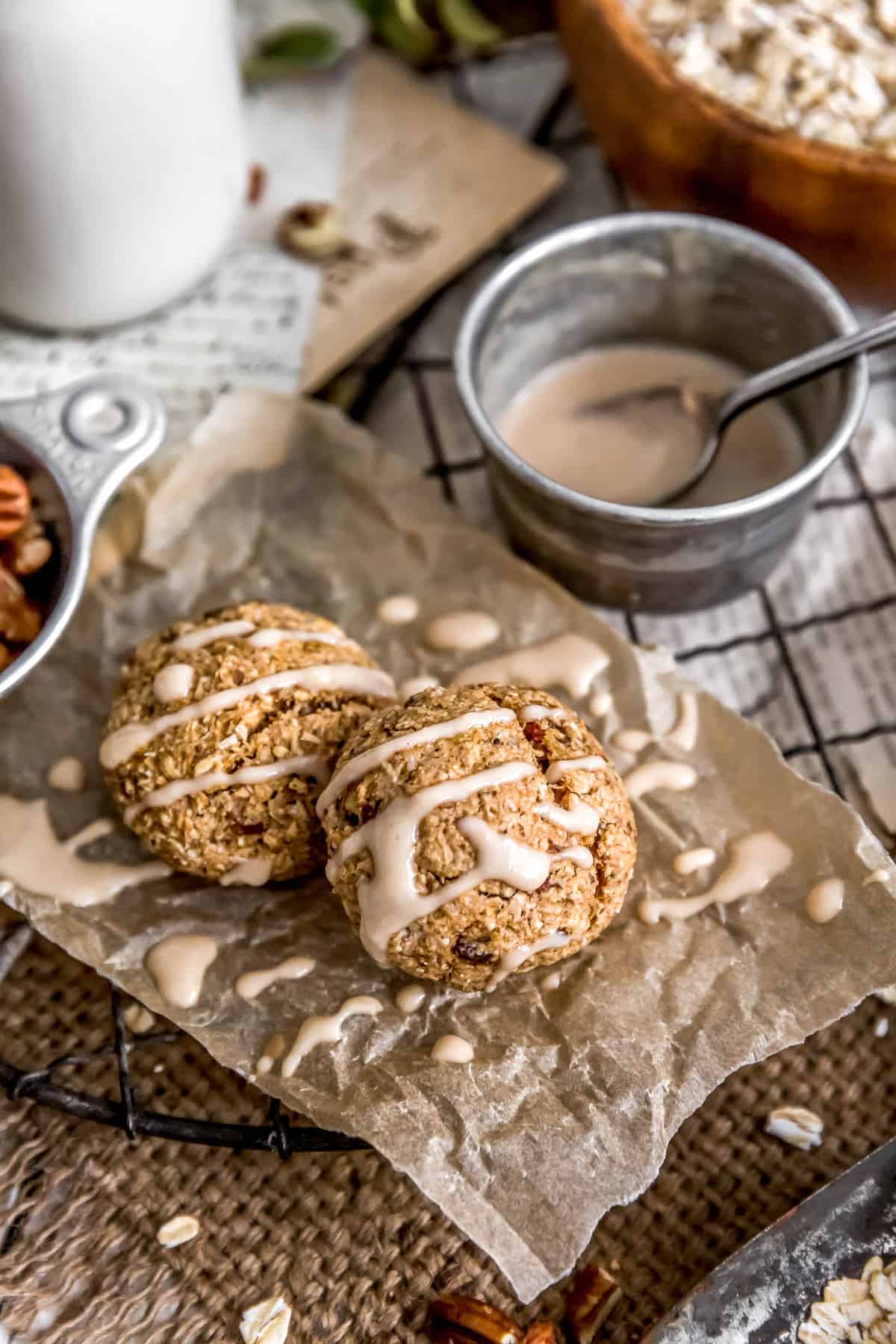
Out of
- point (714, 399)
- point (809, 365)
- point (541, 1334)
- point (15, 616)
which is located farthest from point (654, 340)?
point (541, 1334)

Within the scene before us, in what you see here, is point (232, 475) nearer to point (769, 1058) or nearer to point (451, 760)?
point (451, 760)

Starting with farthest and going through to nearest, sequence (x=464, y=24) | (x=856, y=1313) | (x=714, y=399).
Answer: (x=464, y=24), (x=714, y=399), (x=856, y=1313)

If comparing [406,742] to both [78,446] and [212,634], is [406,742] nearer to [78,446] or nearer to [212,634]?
[212,634]

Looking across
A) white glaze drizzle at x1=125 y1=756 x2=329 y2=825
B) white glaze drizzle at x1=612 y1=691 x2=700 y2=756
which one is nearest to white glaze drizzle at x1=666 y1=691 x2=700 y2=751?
white glaze drizzle at x1=612 y1=691 x2=700 y2=756

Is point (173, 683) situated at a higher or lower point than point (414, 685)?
higher

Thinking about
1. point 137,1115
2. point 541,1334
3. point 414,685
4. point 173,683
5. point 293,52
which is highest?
point 293,52

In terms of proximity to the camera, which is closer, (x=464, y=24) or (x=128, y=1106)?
(x=128, y=1106)

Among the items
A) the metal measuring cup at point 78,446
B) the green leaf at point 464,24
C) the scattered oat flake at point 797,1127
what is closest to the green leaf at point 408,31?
the green leaf at point 464,24
